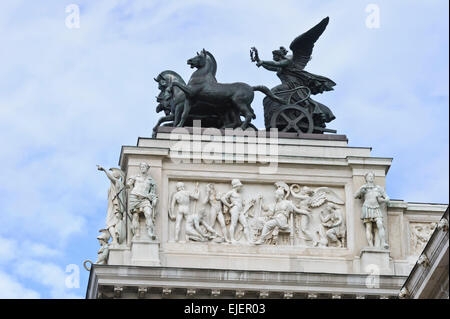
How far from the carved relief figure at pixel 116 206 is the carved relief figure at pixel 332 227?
222 inches

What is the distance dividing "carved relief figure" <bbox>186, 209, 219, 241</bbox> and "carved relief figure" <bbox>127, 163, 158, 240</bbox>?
A: 3.46 feet

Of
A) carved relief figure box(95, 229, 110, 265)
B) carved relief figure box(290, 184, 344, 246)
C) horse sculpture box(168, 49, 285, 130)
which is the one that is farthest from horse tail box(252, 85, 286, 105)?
carved relief figure box(95, 229, 110, 265)

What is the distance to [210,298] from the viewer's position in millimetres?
43312

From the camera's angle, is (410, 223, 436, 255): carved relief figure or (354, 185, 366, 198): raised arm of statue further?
(354, 185, 366, 198): raised arm of statue

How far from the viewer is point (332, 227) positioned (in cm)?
4609

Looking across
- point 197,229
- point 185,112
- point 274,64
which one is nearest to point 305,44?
point 274,64

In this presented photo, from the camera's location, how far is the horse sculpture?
48.1 m

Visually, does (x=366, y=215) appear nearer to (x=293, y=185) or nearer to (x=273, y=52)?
(x=293, y=185)

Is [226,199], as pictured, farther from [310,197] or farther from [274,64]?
[274,64]

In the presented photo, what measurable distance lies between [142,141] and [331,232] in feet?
19.9

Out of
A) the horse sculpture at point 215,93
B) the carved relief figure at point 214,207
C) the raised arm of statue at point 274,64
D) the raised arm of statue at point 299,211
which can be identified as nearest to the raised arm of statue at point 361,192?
the raised arm of statue at point 299,211

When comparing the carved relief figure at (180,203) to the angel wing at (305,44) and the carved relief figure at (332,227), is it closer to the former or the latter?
the carved relief figure at (332,227)

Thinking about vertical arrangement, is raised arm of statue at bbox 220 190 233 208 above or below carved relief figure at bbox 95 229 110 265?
above

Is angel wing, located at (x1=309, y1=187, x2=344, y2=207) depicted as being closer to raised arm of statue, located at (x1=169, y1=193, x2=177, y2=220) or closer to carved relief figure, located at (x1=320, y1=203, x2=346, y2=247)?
carved relief figure, located at (x1=320, y1=203, x2=346, y2=247)
